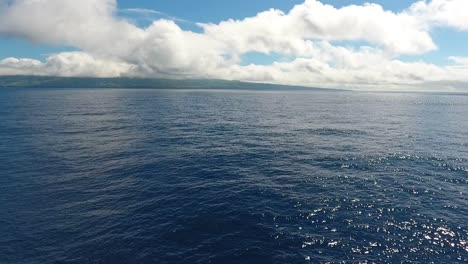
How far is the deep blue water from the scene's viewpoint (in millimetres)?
32156

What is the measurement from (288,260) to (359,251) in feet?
26.3

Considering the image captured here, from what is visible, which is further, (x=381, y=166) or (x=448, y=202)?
(x=381, y=166)

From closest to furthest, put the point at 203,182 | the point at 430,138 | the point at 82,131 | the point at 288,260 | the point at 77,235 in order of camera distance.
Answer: the point at 288,260 < the point at 77,235 < the point at 203,182 < the point at 430,138 < the point at 82,131

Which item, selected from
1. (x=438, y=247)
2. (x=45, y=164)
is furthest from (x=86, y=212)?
(x=438, y=247)

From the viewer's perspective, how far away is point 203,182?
51281mm

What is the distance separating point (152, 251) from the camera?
31953 millimetres

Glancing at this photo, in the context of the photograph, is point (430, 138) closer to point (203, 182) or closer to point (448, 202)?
point (448, 202)

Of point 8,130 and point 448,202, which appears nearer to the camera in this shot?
point 448,202

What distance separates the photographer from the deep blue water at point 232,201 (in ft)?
105

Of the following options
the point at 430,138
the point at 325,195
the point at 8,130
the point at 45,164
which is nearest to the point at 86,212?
the point at 45,164

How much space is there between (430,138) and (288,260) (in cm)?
7986

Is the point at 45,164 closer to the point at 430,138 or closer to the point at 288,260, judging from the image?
the point at 288,260

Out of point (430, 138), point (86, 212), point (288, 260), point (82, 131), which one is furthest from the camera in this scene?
point (82, 131)

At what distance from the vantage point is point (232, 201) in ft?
144
